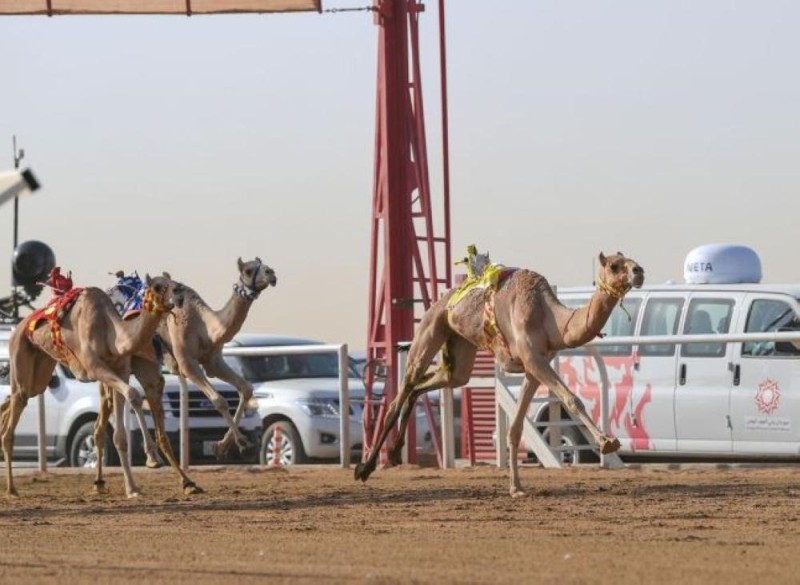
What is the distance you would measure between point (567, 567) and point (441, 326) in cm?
739

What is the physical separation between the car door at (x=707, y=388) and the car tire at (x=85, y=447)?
25.7 ft

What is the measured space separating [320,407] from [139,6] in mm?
5247

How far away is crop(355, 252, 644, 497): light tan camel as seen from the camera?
16.8 m

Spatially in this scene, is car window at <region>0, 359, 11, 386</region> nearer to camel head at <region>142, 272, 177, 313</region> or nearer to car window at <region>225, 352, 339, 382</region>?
car window at <region>225, 352, 339, 382</region>

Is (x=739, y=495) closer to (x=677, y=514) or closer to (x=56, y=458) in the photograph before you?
(x=677, y=514)

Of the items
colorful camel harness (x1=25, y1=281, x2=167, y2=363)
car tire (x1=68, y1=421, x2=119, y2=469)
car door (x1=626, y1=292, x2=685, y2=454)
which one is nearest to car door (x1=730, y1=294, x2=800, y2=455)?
car door (x1=626, y1=292, x2=685, y2=454)

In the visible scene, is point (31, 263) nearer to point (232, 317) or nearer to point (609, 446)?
point (232, 317)

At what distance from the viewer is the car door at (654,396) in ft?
73.5

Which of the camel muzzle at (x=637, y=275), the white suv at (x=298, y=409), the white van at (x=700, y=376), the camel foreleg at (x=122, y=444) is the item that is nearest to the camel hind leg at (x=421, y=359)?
the camel foreleg at (x=122, y=444)

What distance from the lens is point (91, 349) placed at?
19188 millimetres

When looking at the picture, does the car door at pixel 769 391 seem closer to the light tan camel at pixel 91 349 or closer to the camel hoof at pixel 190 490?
the camel hoof at pixel 190 490

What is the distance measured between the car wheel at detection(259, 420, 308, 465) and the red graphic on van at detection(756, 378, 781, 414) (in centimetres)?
617

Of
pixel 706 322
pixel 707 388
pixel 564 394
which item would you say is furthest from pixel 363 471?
pixel 706 322

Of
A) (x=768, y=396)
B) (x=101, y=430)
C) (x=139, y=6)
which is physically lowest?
(x=101, y=430)
